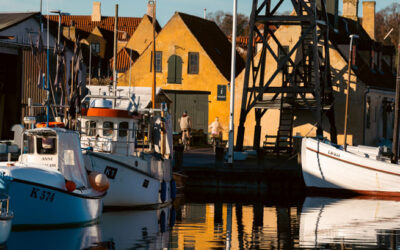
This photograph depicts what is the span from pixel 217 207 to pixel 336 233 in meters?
7.06

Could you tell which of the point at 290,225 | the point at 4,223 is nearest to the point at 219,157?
the point at 290,225

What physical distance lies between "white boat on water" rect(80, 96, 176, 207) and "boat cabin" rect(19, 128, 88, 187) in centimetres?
282

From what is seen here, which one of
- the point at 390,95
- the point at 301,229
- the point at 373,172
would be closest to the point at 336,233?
Answer: the point at 301,229

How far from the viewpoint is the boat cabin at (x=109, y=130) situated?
29.8 meters

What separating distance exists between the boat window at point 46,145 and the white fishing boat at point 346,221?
6741 millimetres

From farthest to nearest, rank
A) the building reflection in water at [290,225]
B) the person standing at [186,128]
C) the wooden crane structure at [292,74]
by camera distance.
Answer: the person standing at [186,128] → the wooden crane structure at [292,74] → the building reflection in water at [290,225]

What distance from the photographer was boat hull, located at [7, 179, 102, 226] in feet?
71.7

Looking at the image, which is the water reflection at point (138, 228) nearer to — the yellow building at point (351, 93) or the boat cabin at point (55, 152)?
the boat cabin at point (55, 152)

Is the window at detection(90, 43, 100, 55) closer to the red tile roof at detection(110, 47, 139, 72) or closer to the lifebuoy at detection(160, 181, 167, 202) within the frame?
the red tile roof at detection(110, 47, 139, 72)

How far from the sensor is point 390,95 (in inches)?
2105

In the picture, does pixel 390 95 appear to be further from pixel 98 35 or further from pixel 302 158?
pixel 98 35

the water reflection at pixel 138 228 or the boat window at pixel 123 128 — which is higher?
the boat window at pixel 123 128

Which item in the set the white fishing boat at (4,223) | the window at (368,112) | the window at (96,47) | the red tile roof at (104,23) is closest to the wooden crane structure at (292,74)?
the window at (368,112)

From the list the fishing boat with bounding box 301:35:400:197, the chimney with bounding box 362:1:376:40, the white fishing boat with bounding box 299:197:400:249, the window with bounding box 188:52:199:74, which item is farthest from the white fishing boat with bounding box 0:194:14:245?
the chimney with bounding box 362:1:376:40
